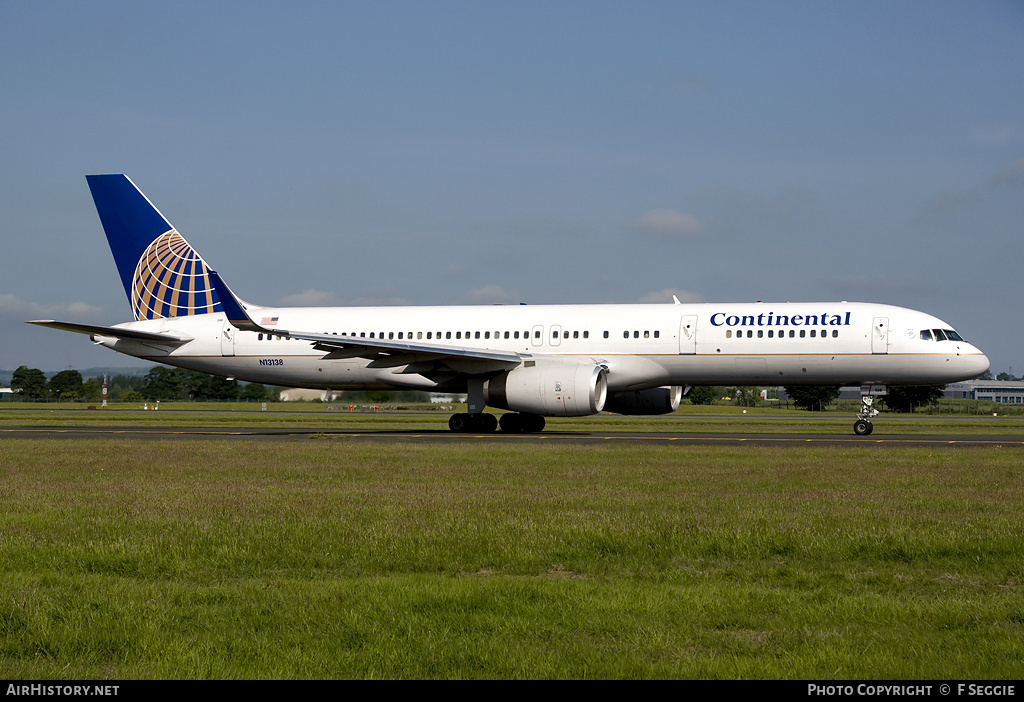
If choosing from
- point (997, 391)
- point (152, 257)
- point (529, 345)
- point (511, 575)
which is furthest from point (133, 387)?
point (997, 391)

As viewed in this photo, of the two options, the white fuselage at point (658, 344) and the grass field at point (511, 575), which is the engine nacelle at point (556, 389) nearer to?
the white fuselage at point (658, 344)

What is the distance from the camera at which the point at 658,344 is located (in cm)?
3064

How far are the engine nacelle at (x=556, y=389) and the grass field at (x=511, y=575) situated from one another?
11.5 metres

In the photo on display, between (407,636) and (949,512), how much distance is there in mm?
8086

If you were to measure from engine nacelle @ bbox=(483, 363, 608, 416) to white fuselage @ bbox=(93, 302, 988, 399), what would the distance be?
1.33m

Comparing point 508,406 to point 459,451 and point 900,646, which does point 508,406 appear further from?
point 900,646

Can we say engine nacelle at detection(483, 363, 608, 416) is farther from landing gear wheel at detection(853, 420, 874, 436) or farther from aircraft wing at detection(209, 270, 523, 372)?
landing gear wheel at detection(853, 420, 874, 436)

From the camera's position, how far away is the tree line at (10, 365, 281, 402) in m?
97.8

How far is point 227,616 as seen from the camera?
6.82 m

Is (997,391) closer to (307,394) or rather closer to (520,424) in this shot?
(307,394)

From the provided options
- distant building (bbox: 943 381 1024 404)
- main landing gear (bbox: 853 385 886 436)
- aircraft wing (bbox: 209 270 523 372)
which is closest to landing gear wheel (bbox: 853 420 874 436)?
main landing gear (bbox: 853 385 886 436)

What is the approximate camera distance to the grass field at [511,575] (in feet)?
19.4
